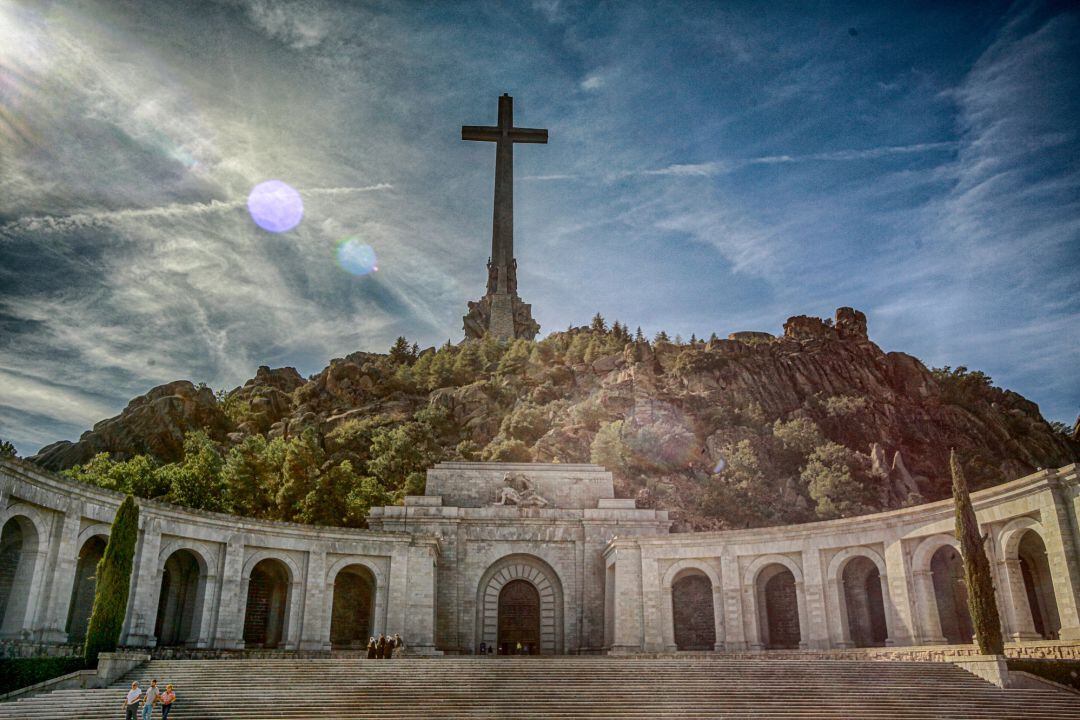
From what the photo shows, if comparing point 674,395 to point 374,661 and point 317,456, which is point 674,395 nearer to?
point 317,456

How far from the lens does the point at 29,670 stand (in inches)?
909

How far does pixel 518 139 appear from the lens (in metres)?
83.2

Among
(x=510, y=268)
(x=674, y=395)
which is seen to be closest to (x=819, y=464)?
(x=674, y=395)

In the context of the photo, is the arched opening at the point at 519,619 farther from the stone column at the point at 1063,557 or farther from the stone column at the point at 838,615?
Answer: the stone column at the point at 1063,557

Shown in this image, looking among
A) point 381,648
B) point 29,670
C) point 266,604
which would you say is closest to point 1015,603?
point 381,648

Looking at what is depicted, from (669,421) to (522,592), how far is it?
104 feet

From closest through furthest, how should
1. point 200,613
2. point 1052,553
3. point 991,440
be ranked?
1. point 1052,553
2. point 200,613
3. point 991,440

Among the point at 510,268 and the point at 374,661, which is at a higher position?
the point at 510,268

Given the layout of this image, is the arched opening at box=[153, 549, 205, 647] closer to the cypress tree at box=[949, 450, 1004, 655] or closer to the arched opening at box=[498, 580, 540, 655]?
the arched opening at box=[498, 580, 540, 655]

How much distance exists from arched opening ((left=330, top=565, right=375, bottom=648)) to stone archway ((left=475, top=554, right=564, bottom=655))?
5329mm

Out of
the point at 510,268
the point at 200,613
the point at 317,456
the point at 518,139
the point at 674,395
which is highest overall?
the point at 518,139

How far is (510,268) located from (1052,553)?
66911mm

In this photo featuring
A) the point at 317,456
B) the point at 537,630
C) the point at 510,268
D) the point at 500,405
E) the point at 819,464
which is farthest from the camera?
the point at 510,268

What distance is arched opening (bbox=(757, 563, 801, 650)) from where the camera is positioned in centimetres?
3781
